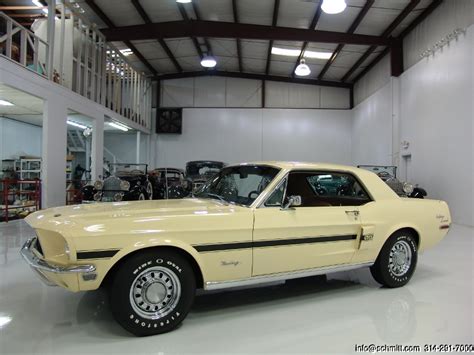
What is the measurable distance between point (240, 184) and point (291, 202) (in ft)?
2.46

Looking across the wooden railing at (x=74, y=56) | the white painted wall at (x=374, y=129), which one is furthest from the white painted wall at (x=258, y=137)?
the wooden railing at (x=74, y=56)

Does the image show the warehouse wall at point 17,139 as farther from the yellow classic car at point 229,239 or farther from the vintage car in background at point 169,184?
the yellow classic car at point 229,239

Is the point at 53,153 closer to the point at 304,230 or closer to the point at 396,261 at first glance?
the point at 304,230

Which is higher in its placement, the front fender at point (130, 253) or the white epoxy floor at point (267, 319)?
the front fender at point (130, 253)

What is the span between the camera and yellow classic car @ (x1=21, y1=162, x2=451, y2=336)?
8.28 ft

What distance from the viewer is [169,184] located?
12.1m

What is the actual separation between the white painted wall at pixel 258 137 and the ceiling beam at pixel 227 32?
6.60 m

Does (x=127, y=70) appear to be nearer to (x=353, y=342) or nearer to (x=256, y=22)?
(x=256, y=22)

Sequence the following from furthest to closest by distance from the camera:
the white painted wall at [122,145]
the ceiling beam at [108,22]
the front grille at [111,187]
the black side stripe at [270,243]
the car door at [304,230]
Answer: the white painted wall at [122,145], the ceiling beam at [108,22], the front grille at [111,187], the car door at [304,230], the black side stripe at [270,243]

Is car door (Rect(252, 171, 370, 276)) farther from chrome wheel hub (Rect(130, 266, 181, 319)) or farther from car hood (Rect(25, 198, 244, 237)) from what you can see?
chrome wheel hub (Rect(130, 266, 181, 319))

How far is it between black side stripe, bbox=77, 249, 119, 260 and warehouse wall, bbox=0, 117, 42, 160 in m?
15.0

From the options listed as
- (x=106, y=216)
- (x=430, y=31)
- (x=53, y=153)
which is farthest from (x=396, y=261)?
(x=430, y=31)

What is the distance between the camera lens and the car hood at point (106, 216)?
2.48 metres

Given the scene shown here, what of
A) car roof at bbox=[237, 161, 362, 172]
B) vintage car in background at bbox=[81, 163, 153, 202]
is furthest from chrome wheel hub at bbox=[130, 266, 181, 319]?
vintage car in background at bbox=[81, 163, 153, 202]
